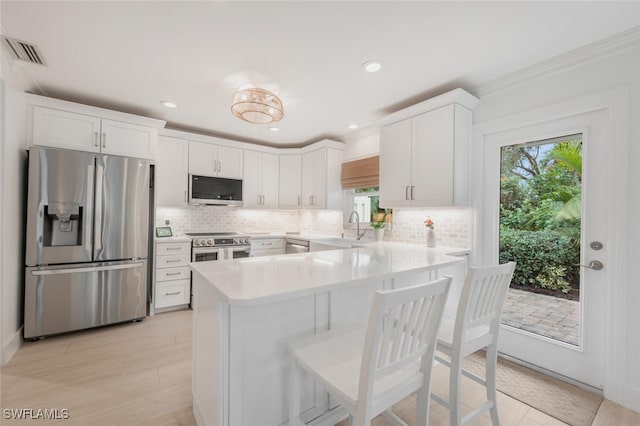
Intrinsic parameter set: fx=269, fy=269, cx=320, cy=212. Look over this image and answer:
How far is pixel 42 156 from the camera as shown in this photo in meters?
2.56

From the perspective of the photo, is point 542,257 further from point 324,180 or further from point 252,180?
point 252,180

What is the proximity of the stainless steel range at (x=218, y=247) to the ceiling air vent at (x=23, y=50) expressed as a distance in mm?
2203

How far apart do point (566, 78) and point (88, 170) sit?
14.5ft

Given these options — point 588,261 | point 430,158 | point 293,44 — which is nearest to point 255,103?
point 293,44

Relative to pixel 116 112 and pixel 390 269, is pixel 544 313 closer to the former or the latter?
pixel 390 269

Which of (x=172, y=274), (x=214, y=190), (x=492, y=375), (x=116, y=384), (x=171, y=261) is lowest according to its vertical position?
(x=116, y=384)

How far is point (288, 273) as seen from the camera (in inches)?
57.1


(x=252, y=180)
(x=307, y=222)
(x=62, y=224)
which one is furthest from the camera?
(x=307, y=222)

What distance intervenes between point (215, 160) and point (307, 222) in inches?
75.3

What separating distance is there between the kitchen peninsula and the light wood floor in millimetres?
450

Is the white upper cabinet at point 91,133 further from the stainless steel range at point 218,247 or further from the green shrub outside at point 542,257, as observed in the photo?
the green shrub outside at point 542,257

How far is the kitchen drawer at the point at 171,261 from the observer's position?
337 centimetres

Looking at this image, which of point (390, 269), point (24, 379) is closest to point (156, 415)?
point (24, 379)

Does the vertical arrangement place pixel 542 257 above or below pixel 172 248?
above
